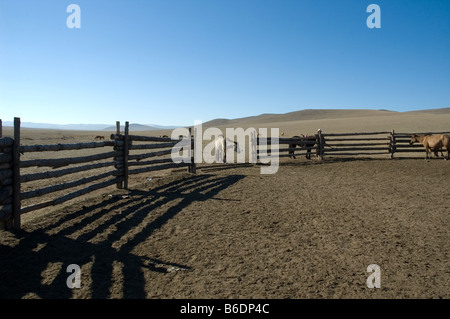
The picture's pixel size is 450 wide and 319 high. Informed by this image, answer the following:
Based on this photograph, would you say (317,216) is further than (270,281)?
Yes

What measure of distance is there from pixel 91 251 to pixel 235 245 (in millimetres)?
2041

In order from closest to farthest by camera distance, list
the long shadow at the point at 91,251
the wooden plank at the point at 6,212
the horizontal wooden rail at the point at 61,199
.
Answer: the long shadow at the point at 91,251, the wooden plank at the point at 6,212, the horizontal wooden rail at the point at 61,199

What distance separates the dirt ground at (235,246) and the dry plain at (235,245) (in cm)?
2

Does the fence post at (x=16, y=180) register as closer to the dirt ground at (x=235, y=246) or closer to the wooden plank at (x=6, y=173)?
the wooden plank at (x=6, y=173)

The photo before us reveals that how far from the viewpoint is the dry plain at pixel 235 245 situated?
11.3ft

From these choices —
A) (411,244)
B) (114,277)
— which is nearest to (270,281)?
(114,277)

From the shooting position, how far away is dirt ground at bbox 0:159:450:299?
343cm

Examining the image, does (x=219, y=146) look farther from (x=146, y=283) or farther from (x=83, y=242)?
(x=146, y=283)

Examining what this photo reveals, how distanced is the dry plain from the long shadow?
0.05 feet

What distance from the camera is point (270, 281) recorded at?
356 cm

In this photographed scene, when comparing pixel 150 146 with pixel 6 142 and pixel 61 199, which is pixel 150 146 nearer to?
pixel 61 199

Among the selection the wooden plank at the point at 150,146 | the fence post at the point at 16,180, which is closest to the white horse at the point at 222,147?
the wooden plank at the point at 150,146

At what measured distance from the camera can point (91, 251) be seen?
14.3 feet

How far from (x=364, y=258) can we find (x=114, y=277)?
3178 millimetres
